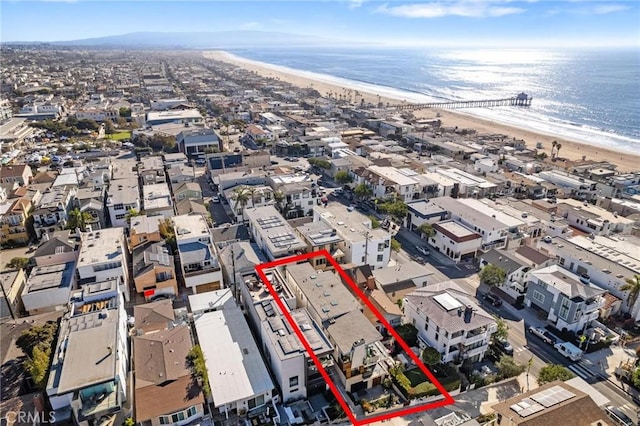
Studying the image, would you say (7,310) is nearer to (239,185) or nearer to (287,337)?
(287,337)

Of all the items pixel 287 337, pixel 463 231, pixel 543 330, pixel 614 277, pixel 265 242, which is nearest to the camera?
pixel 287 337

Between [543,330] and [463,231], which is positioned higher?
[463,231]

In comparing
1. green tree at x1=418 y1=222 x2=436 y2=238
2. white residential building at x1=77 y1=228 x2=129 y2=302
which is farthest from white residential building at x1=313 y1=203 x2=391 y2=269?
white residential building at x1=77 y1=228 x2=129 y2=302

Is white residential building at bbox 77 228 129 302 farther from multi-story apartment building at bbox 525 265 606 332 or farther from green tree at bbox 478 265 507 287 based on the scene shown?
Answer: multi-story apartment building at bbox 525 265 606 332

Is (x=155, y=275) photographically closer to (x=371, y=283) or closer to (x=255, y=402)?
(x=255, y=402)

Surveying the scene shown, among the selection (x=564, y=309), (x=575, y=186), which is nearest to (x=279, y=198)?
(x=564, y=309)

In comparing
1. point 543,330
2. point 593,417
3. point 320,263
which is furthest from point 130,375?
point 543,330

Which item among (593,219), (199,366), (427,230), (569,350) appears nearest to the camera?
(199,366)
